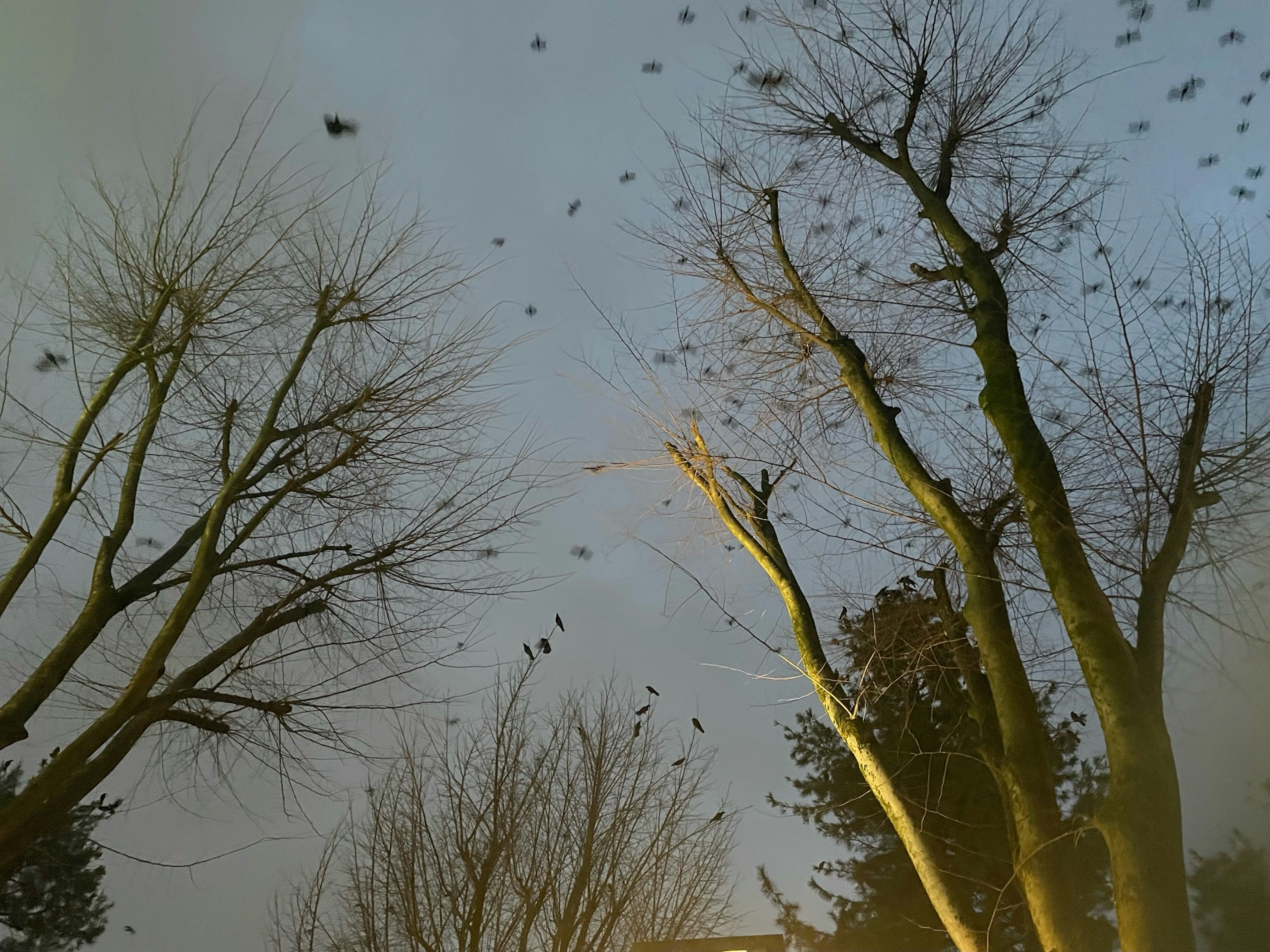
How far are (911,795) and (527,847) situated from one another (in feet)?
8.51

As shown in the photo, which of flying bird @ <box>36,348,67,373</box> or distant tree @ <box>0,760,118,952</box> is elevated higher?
flying bird @ <box>36,348,67,373</box>

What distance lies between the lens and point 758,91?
371 centimetres

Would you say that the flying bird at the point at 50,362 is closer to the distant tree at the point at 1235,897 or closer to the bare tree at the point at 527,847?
the bare tree at the point at 527,847

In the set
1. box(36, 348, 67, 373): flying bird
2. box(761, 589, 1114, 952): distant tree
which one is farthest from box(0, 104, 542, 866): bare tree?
box(761, 589, 1114, 952): distant tree

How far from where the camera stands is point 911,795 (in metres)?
4.98

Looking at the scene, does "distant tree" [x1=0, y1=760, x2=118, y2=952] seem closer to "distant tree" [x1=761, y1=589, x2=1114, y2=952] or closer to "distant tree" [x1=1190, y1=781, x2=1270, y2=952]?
"distant tree" [x1=761, y1=589, x2=1114, y2=952]

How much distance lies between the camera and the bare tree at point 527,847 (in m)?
3.32

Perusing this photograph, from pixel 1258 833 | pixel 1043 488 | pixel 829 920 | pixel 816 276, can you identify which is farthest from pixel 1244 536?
pixel 829 920

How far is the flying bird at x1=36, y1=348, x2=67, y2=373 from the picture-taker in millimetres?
3336

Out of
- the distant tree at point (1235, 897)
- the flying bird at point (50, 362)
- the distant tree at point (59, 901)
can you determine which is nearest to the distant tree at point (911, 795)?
the distant tree at point (1235, 897)

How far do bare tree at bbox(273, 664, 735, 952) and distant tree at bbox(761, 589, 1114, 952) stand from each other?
2.80 feet

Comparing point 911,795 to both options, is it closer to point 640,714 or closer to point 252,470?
point 640,714

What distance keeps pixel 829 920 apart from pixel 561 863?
3789 millimetres

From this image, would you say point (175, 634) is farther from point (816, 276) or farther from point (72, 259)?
point (816, 276)
